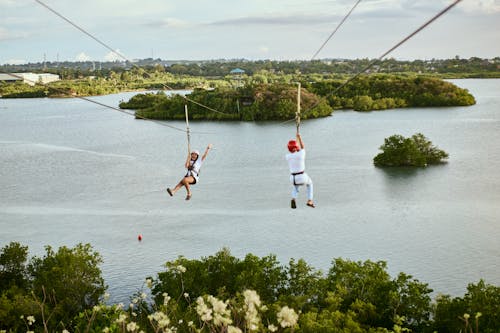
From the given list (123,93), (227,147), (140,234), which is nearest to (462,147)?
(227,147)

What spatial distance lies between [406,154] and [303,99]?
33.7 m

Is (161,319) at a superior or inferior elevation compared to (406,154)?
superior

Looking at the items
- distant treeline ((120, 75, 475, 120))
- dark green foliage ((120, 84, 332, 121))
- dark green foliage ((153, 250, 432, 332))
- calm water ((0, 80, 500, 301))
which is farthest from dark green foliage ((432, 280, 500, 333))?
dark green foliage ((120, 84, 332, 121))

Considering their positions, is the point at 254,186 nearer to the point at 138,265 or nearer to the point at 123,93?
the point at 138,265

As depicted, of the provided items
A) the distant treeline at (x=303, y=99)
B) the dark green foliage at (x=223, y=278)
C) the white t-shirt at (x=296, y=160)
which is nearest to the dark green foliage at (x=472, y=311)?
the dark green foliage at (x=223, y=278)

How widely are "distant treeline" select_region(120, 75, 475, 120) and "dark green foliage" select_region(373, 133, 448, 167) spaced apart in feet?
83.5

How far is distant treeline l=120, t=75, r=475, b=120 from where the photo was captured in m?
77.3

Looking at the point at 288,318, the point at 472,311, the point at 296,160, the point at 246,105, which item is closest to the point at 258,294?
the point at 472,311

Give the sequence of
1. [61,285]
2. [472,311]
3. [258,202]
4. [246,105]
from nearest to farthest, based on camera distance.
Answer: [472,311]
[61,285]
[258,202]
[246,105]

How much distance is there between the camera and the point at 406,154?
47.2m

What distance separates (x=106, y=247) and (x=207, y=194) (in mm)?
10530

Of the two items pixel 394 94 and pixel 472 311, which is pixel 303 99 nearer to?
pixel 394 94

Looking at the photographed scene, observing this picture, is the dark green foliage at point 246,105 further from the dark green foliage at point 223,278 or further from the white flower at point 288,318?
the white flower at point 288,318

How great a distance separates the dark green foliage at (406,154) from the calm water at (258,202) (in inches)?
48.9
